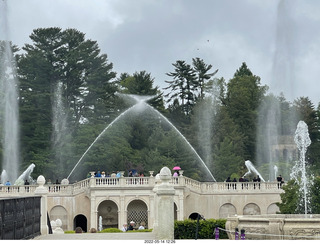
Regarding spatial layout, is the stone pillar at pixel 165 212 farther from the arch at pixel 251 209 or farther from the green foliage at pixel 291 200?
the arch at pixel 251 209

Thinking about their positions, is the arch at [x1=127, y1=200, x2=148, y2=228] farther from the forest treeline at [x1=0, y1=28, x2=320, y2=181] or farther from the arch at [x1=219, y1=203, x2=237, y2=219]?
the forest treeline at [x1=0, y1=28, x2=320, y2=181]

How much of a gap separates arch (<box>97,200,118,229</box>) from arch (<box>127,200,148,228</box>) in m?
0.97

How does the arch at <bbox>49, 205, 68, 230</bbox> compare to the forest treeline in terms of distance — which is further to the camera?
the forest treeline

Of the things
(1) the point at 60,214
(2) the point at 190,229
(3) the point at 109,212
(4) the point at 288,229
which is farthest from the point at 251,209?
(4) the point at 288,229

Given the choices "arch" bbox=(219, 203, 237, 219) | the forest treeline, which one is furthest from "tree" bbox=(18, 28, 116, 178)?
"arch" bbox=(219, 203, 237, 219)

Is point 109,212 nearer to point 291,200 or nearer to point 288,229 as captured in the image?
point 291,200

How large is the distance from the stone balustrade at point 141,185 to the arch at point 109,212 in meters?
2.26

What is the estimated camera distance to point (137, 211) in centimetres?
5253

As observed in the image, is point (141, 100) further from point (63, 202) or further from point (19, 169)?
point (63, 202)

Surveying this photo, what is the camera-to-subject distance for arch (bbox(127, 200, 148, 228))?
172ft

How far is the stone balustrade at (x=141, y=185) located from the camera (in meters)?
50.1

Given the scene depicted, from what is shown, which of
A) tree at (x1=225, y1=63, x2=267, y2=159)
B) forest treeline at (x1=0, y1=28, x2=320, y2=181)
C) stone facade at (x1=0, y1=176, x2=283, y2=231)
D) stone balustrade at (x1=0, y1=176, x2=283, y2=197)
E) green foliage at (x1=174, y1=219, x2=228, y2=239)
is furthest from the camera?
tree at (x1=225, y1=63, x2=267, y2=159)

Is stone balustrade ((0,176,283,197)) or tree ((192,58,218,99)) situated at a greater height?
tree ((192,58,218,99))

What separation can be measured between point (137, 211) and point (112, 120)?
2723cm
